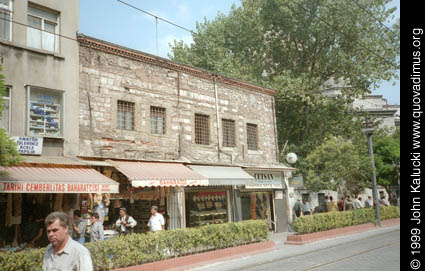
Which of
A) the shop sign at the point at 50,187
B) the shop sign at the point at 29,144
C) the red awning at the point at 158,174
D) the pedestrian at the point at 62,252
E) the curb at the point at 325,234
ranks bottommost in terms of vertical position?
the curb at the point at 325,234

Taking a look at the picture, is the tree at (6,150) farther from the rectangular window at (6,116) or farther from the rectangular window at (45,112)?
the rectangular window at (45,112)

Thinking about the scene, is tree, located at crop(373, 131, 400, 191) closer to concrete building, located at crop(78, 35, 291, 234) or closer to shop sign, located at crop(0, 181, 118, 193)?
concrete building, located at crop(78, 35, 291, 234)

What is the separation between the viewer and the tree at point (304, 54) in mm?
27188

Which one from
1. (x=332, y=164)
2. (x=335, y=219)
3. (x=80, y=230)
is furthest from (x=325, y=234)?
(x=80, y=230)

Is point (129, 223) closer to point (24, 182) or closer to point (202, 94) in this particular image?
point (24, 182)

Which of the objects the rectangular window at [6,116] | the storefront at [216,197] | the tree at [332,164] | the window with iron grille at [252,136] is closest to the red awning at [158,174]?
the storefront at [216,197]

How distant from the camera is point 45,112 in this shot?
1263cm

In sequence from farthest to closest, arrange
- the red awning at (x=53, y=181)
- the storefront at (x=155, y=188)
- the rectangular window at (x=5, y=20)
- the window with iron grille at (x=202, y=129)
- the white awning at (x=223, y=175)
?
the window with iron grille at (x=202, y=129) → the white awning at (x=223, y=175) → the storefront at (x=155, y=188) → the rectangular window at (x=5, y=20) → the red awning at (x=53, y=181)

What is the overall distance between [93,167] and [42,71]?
354 cm

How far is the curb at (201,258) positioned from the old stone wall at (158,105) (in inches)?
178

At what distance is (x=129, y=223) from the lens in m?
12.9

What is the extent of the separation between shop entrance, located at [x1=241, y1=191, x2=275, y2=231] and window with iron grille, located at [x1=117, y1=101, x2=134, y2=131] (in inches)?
293

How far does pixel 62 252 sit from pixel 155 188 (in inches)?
447
